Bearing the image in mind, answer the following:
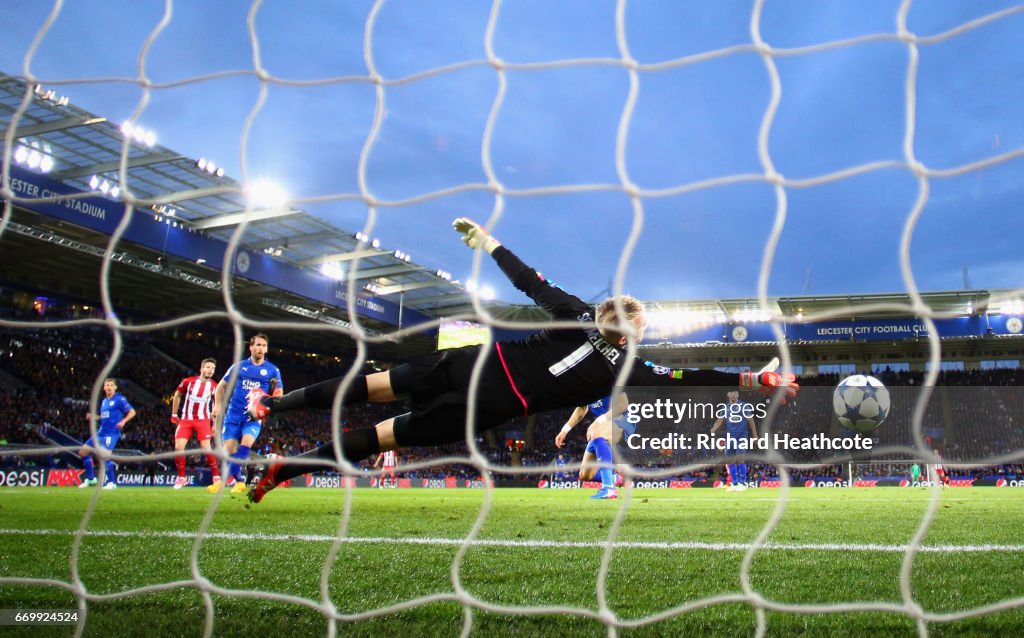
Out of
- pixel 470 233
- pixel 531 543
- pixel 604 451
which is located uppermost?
pixel 470 233

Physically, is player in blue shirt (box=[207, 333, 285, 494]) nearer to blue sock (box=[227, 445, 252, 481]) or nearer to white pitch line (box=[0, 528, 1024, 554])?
blue sock (box=[227, 445, 252, 481])

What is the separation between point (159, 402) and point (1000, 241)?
3712 cm

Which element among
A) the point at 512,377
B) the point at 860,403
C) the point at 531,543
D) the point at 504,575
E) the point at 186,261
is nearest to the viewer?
the point at 504,575

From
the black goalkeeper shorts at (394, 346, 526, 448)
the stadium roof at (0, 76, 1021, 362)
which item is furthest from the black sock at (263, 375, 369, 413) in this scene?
the stadium roof at (0, 76, 1021, 362)

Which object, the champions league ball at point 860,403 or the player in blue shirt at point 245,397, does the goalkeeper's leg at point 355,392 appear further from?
the champions league ball at point 860,403

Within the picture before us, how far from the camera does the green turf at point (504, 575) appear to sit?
88.8 inches

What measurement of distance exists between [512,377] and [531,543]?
1292 mm

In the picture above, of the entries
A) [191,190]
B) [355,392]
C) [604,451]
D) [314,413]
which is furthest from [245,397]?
[314,413]

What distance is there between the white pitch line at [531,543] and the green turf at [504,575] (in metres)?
0.04

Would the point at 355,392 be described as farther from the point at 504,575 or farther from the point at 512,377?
the point at 504,575

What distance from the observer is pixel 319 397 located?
12.8 ft

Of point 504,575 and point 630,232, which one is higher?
point 630,232

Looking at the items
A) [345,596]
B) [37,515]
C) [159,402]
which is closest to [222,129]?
[159,402]

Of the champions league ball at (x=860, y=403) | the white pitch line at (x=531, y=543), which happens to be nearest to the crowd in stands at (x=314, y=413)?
the champions league ball at (x=860, y=403)
